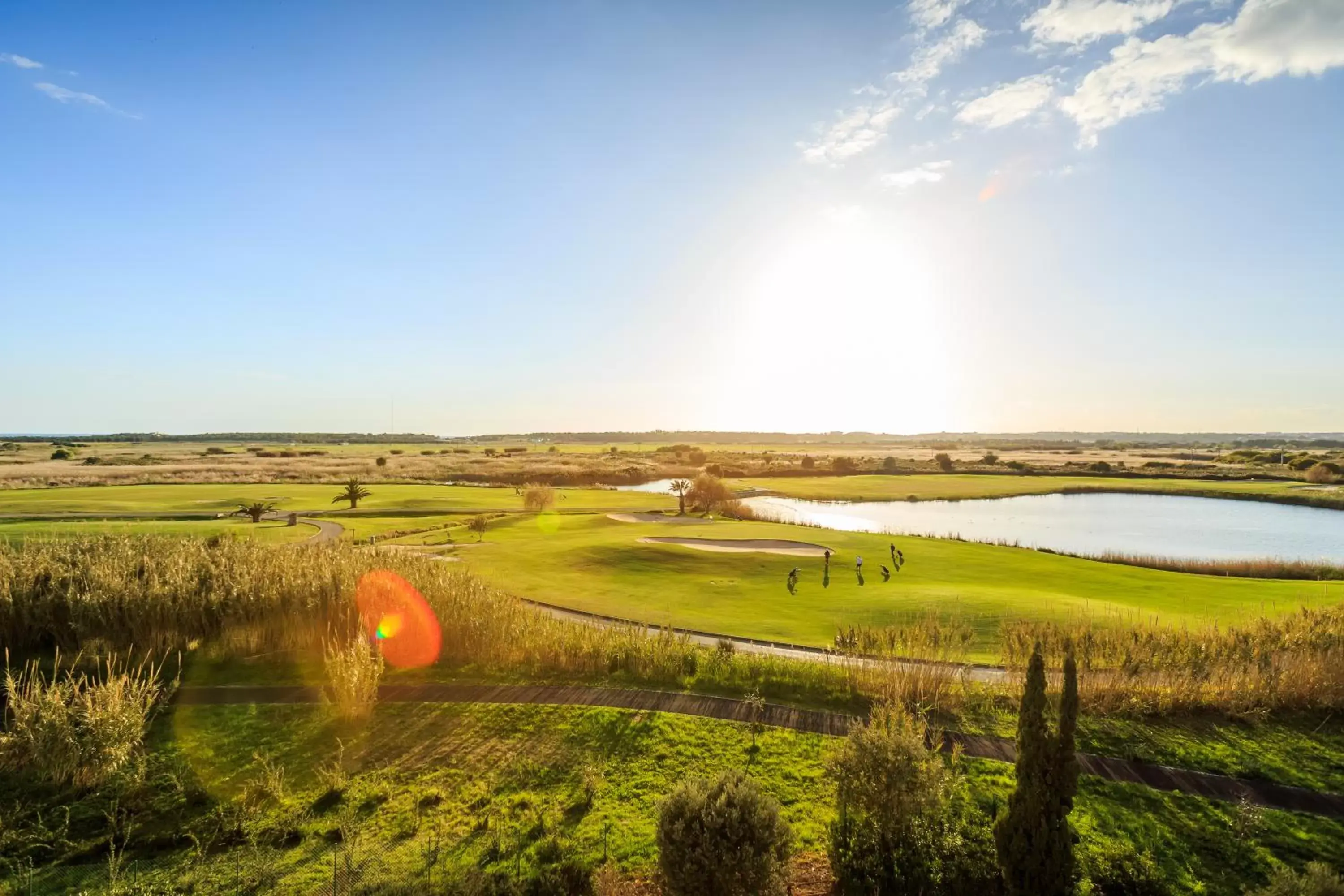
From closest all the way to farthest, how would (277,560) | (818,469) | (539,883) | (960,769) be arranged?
(539,883) → (960,769) → (277,560) → (818,469)

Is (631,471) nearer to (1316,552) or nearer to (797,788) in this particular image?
(1316,552)

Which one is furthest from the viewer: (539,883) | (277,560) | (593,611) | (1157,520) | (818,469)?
(818,469)

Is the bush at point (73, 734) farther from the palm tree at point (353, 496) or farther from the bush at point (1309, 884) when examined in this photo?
the palm tree at point (353, 496)

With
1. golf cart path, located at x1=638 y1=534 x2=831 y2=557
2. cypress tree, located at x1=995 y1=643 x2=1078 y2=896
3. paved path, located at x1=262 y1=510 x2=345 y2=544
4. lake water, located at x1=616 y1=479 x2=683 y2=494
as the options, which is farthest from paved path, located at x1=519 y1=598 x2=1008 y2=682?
lake water, located at x1=616 y1=479 x2=683 y2=494

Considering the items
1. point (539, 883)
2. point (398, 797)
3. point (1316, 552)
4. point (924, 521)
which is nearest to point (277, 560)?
point (398, 797)

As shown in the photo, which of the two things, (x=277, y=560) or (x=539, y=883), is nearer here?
(x=539, y=883)

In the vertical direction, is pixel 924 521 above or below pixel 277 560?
below

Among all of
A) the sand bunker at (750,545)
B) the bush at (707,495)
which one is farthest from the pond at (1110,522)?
the sand bunker at (750,545)
